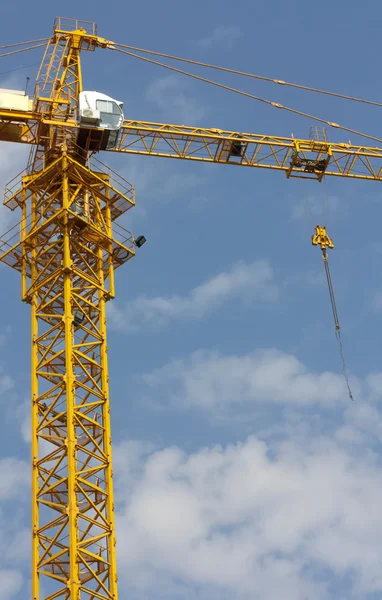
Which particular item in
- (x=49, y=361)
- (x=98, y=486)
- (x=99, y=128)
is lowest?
(x=98, y=486)

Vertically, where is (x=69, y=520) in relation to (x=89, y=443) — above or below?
below

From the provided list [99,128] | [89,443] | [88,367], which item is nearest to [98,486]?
[89,443]

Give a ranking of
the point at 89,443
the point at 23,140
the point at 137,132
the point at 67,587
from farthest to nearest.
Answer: the point at 137,132 < the point at 23,140 < the point at 89,443 < the point at 67,587

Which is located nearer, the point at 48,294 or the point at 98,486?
the point at 98,486

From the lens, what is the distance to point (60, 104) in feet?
199

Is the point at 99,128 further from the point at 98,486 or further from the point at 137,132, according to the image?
the point at 98,486

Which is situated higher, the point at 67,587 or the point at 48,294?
the point at 48,294

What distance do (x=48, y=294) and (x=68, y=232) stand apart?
8.72 ft

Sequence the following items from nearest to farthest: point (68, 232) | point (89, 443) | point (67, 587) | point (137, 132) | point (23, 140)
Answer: point (67, 587) → point (89, 443) → point (68, 232) → point (23, 140) → point (137, 132)

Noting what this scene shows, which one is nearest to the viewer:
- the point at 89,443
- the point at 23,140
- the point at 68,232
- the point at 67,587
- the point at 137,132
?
the point at 67,587

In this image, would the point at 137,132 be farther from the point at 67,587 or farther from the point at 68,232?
the point at 67,587

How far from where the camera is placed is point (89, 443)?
54000 millimetres

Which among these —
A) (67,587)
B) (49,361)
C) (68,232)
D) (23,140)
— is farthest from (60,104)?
(67,587)

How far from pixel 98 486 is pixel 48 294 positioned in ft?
28.5
